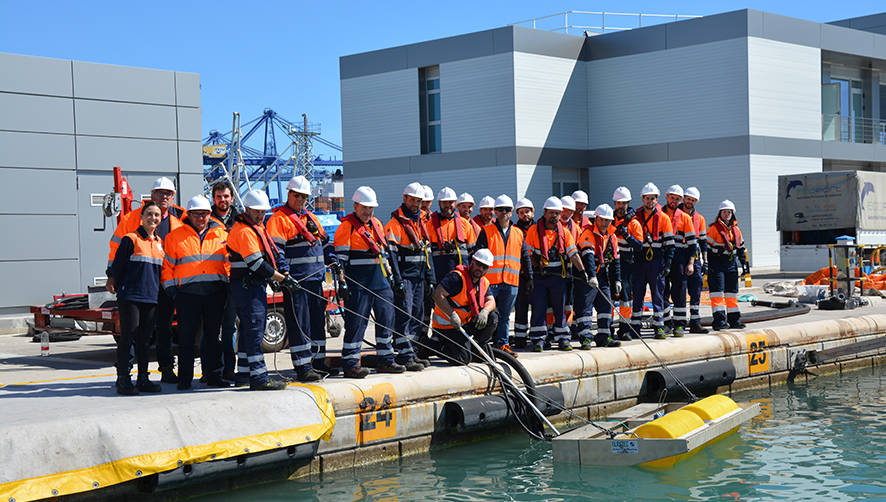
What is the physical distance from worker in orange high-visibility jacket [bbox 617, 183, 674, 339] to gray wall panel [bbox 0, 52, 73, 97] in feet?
40.3

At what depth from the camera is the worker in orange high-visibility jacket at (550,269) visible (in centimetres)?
1255

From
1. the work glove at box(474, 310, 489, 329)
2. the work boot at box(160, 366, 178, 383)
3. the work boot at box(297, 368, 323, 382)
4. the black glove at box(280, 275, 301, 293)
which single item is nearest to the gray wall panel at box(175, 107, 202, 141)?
the work boot at box(160, 366, 178, 383)

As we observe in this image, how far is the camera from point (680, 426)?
9.88 meters

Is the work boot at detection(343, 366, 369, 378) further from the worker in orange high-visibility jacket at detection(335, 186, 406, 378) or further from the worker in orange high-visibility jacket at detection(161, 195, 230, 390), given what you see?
the worker in orange high-visibility jacket at detection(161, 195, 230, 390)

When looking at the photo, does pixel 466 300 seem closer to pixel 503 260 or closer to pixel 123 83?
pixel 503 260

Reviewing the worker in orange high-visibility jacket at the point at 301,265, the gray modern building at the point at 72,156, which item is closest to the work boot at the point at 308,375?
the worker in orange high-visibility jacket at the point at 301,265

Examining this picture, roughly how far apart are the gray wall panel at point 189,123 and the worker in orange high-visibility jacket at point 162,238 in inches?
429

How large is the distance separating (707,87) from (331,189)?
65473 mm

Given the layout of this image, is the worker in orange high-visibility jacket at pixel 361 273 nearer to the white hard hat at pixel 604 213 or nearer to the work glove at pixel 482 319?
the work glove at pixel 482 319

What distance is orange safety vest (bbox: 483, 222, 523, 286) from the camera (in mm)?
12023

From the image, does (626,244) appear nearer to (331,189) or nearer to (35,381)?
(35,381)

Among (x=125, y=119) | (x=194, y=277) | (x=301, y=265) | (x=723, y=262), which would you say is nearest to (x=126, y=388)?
(x=194, y=277)

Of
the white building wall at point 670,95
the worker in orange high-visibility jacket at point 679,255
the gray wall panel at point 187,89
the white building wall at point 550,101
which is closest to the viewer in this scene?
the worker in orange high-visibility jacket at point 679,255

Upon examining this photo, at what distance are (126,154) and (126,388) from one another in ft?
41.6
